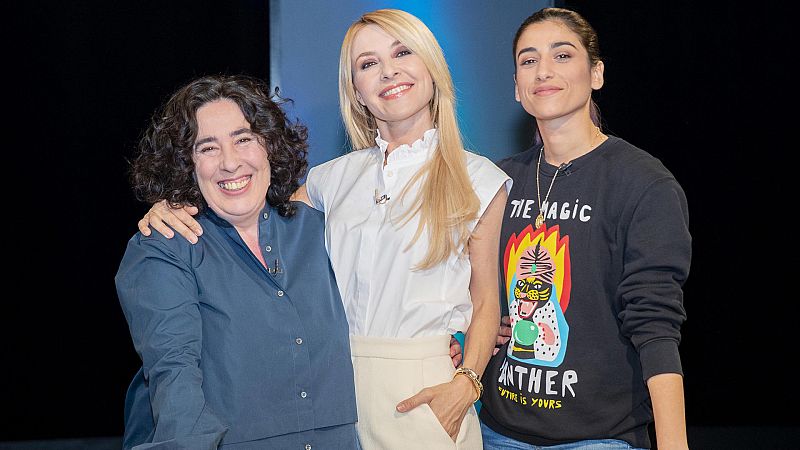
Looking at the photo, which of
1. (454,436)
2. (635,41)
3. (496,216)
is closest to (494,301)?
(496,216)

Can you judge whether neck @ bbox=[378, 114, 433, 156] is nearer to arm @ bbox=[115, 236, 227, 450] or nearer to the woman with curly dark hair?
the woman with curly dark hair

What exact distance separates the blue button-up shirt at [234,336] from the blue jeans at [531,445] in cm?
40

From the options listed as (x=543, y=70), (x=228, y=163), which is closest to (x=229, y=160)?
(x=228, y=163)

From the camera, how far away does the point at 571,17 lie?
2.35 m

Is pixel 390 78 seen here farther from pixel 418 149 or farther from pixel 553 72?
pixel 553 72

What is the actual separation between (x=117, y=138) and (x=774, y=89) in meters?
3.35

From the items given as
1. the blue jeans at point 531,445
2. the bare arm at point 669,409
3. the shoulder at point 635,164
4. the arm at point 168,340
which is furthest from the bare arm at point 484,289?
the arm at point 168,340

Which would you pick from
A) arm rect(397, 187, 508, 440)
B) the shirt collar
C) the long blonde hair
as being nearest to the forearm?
arm rect(397, 187, 508, 440)

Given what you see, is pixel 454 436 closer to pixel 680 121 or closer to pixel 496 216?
pixel 496 216

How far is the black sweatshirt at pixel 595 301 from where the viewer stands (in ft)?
6.46

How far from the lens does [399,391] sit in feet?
6.72

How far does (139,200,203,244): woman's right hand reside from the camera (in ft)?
6.67

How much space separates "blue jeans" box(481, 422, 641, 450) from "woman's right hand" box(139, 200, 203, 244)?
35.3 inches

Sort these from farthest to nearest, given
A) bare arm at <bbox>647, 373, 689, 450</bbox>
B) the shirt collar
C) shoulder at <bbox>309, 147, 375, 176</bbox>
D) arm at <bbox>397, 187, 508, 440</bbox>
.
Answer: shoulder at <bbox>309, 147, 375, 176</bbox>, the shirt collar, arm at <bbox>397, 187, 508, 440</bbox>, bare arm at <bbox>647, 373, 689, 450</bbox>
